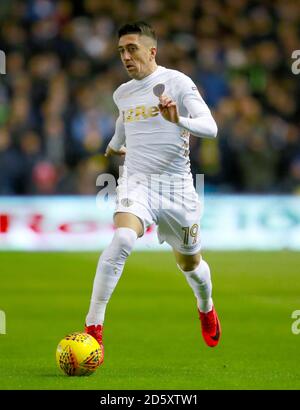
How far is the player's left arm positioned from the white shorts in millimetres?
629

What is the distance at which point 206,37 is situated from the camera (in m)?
20.8

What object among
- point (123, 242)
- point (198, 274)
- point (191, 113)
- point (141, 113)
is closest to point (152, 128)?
point (141, 113)

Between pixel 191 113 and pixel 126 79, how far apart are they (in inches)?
445

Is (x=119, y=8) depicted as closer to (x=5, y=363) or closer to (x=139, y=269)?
(x=139, y=269)

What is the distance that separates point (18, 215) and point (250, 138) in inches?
158

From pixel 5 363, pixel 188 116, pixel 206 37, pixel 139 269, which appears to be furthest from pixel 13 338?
pixel 206 37

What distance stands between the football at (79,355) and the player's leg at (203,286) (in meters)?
1.36

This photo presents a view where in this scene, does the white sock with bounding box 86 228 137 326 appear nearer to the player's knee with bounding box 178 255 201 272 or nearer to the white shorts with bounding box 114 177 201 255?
the white shorts with bounding box 114 177 201 255

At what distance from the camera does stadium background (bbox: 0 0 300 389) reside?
452 inches

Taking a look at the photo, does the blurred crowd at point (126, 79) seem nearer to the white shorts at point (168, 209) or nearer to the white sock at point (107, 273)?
the white shorts at point (168, 209)

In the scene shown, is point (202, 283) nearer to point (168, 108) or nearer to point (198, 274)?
point (198, 274)

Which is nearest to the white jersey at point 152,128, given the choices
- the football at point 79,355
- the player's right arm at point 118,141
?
the player's right arm at point 118,141

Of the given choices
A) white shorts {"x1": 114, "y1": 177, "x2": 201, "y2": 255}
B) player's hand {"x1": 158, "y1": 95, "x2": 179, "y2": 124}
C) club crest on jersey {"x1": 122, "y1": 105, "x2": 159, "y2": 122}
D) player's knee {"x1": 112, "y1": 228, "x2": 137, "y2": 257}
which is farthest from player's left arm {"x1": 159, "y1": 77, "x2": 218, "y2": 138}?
player's knee {"x1": 112, "y1": 228, "x2": 137, "y2": 257}

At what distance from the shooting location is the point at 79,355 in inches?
296
